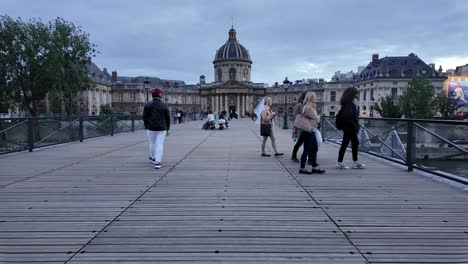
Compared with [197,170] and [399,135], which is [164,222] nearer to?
[197,170]

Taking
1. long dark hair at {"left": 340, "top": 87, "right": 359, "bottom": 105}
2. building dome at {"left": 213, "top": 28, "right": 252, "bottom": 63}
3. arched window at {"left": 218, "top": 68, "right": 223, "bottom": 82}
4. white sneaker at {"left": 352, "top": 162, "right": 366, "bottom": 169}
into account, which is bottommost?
white sneaker at {"left": 352, "top": 162, "right": 366, "bottom": 169}

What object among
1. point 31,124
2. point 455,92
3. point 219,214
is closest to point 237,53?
point 455,92

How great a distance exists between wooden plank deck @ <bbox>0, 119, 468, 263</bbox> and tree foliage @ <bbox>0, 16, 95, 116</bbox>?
110ft

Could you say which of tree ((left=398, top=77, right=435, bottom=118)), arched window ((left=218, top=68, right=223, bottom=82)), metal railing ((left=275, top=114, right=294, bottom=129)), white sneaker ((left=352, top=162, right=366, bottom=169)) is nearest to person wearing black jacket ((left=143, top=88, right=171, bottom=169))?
white sneaker ((left=352, top=162, right=366, bottom=169))

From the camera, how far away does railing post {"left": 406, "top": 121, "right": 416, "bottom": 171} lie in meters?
7.86

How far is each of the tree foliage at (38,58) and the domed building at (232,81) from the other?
75469 mm

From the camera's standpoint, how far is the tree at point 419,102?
6194cm

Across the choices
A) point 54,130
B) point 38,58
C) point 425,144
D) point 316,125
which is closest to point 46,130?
point 54,130

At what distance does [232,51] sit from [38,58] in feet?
275

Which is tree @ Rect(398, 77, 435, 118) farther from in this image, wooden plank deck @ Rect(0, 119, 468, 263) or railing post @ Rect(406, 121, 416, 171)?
wooden plank deck @ Rect(0, 119, 468, 263)

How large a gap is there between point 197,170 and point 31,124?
777 centimetres

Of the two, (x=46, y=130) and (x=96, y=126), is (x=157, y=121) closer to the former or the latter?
(x=46, y=130)

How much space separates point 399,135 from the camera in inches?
343

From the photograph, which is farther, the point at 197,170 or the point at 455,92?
the point at 455,92
